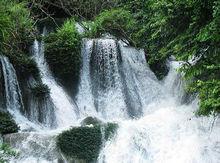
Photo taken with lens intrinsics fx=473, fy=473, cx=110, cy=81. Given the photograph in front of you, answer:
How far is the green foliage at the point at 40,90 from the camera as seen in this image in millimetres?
14070

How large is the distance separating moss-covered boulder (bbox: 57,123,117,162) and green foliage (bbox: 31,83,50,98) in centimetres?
359

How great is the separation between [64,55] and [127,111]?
2.74 metres

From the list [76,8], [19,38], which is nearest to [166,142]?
[19,38]

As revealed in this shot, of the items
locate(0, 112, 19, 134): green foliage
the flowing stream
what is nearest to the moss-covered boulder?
the flowing stream

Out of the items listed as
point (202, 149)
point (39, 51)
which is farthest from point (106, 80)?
point (202, 149)

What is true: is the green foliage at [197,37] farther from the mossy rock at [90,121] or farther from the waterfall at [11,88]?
the waterfall at [11,88]

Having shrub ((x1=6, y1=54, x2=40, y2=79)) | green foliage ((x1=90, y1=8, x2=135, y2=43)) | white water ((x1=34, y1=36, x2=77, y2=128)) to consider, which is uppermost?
green foliage ((x1=90, y1=8, x2=135, y2=43))

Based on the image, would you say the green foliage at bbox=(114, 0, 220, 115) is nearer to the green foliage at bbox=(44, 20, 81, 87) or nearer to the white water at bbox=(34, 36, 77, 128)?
the white water at bbox=(34, 36, 77, 128)

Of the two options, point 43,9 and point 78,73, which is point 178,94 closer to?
point 78,73

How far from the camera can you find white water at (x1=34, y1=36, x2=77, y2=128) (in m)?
14.0

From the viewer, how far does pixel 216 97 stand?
859 cm

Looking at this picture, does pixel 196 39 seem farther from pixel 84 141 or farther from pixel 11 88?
pixel 11 88

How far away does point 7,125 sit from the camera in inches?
456

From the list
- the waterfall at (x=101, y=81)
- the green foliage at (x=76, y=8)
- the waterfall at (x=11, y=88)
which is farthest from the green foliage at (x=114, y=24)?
the waterfall at (x=11, y=88)
